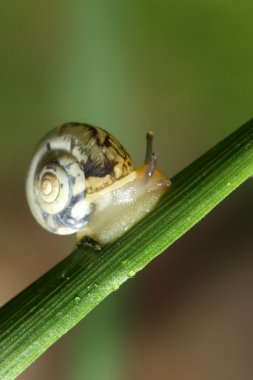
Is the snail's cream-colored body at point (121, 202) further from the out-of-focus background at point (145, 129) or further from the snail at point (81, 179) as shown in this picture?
the out-of-focus background at point (145, 129)

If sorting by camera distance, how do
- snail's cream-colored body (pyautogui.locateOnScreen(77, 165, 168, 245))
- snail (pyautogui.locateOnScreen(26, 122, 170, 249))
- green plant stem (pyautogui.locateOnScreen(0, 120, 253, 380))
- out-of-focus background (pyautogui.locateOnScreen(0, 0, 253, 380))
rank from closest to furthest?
green plant stem (pyautogui.locateOnScreen(0, 120, 253, 380)), snail's cream-colored body (pyautogui.locateOnScreen(77, 165, 168, 245)), snail (pyautogui.locateOnScreen(26, 122, 170, 249)), out-of-focus background (pyautogui.locateOnScreen(0, 0, 253, 380))

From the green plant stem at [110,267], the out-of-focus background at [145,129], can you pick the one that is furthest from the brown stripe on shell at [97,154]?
the out-of-focus background at [145,129]

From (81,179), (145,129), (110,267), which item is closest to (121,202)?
(81,179)

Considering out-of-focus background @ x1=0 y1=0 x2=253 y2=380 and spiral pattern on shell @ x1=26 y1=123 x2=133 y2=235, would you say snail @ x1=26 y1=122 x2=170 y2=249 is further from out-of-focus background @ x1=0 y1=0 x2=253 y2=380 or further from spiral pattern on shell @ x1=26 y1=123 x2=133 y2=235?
out-of-focus background @ x1=0 y1=0 x2=253 y2=380

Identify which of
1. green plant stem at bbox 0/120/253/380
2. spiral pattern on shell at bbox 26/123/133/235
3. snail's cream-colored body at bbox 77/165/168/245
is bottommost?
green plant stem at bbox 0/120/253/380

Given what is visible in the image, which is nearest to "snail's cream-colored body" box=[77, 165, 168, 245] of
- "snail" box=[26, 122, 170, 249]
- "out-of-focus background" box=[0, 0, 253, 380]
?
"snail" box=[26, 122, 170, 249]

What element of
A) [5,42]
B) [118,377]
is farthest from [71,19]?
[118,377]

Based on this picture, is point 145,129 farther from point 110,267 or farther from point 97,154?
point 110,267
